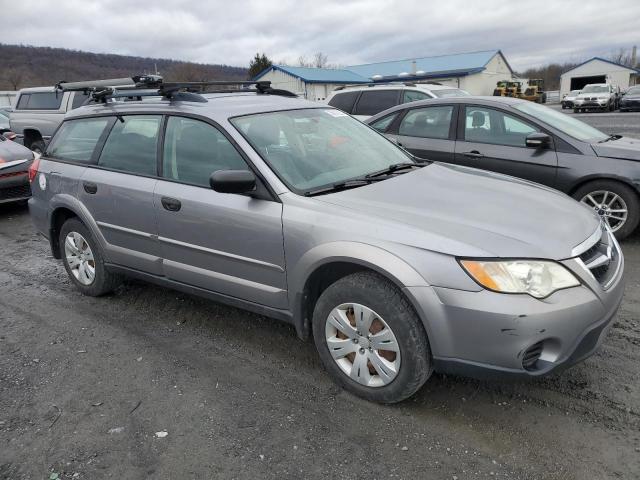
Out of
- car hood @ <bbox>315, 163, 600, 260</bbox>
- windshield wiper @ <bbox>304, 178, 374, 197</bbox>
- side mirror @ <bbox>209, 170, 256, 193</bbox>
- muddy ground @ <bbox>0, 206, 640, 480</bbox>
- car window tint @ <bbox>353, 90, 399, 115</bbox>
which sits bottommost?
muddy ground @ <bbox>0, 206, 640, 480</bbox>

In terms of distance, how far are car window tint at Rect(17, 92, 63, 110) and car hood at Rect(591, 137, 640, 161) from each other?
11.5 meters

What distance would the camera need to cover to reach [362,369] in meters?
2.86

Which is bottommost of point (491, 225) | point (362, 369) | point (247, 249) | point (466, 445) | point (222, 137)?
point (466, 445)

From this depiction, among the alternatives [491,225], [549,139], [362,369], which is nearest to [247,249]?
[362,369]

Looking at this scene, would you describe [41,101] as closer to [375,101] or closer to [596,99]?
[375,101]

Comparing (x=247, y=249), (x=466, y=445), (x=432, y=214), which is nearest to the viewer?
(x=466, y=445)

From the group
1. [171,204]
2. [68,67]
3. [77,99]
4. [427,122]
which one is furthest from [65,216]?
[68,67]

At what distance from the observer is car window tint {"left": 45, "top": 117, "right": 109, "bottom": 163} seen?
4332mm

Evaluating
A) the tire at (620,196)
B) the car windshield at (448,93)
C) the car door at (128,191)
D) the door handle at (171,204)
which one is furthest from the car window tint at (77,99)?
the tire at (620,196)

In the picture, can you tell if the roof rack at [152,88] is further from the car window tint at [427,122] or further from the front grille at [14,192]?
the front grille at [14,192]

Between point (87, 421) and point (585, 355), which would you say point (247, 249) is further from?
point (585, 355)

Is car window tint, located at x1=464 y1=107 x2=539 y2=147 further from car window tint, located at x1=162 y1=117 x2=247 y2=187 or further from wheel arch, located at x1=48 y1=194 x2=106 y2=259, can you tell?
wheel arch, located at x1=48 y1=194 x2=106 y2=259

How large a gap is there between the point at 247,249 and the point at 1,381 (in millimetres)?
1813

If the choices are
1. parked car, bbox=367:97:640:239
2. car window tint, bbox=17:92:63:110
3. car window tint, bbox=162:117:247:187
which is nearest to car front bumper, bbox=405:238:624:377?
car window tint, bbox=162:117:247:187
